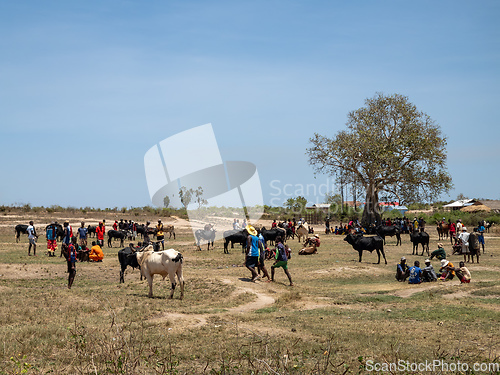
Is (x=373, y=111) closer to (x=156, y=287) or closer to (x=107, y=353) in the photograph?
(x=156, y=287)

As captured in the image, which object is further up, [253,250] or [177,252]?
[177,252]

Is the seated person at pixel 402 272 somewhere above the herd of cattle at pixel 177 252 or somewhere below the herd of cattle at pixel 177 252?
below

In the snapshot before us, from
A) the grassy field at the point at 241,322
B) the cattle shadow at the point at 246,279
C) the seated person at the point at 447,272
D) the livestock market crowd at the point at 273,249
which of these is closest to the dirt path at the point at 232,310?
the grassy field at the point at 241,322

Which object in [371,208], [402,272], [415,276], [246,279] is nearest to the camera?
[246,279]

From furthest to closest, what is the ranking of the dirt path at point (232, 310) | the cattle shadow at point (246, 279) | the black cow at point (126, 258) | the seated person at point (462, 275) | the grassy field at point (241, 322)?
the black cow at point (126, 258), the cattle shadow at point (246, 279), the seated person at point (462, 275), the dirt path at point (232, 310), the grassy field at point (241, 322)

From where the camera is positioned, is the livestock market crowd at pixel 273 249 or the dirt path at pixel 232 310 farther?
the livestock market crowd at pixel 273 249

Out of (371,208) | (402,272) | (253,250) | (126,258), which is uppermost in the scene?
(371,208)

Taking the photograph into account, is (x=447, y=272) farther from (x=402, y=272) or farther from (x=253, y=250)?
(x=253, y=250)

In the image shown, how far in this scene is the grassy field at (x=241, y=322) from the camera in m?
8.51

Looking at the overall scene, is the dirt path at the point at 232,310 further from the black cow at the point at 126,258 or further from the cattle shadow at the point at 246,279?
the black cow at the point at 126,258

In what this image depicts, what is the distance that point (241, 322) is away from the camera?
38.5 feet

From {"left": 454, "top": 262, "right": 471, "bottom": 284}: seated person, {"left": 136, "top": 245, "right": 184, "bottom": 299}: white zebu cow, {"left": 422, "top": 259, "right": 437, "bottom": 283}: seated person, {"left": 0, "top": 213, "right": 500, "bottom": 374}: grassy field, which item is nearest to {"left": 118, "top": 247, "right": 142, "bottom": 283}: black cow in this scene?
{"left": 0, "top": 213, "right": 500, "bottom": 374}: grassy field

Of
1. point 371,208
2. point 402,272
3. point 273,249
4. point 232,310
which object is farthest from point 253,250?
point 371,208

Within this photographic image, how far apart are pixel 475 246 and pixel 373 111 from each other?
3208 cm
